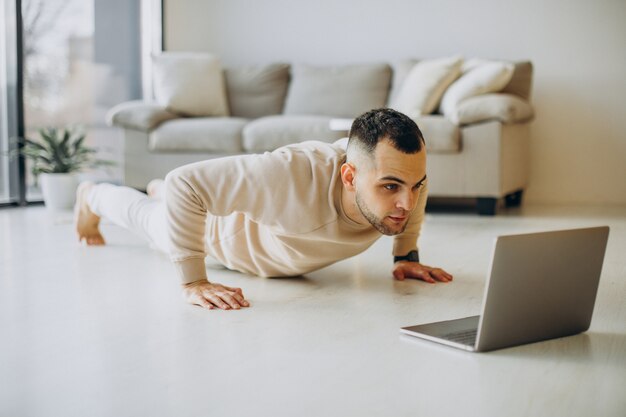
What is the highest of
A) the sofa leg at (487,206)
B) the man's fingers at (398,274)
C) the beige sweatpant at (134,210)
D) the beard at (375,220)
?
the beard at (375,220)

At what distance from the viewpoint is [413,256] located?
8.41ft

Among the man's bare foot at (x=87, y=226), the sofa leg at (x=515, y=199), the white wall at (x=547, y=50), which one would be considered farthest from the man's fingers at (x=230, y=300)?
the white wall at (x=547, y=50)

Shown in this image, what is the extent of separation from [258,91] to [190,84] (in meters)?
0.53

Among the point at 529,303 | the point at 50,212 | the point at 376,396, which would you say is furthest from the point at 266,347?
the point at 50,212

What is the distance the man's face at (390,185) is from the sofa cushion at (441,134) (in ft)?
8.42

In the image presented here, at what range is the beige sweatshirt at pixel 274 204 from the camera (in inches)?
81.4

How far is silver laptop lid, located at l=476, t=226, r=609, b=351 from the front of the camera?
1.55m

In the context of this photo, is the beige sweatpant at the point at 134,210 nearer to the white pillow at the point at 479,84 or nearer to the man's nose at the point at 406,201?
the man's nose at the point at 406,201

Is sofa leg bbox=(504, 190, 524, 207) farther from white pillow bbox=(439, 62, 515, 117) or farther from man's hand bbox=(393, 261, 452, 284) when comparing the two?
man's hand bbox=(393, 261, 452, 284)

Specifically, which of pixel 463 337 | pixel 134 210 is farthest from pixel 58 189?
pixel 463 337

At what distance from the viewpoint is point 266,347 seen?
1.72 m

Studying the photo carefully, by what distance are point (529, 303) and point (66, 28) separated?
14.9 ft

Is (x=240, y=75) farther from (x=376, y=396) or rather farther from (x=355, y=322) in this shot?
(x=376, y=396)

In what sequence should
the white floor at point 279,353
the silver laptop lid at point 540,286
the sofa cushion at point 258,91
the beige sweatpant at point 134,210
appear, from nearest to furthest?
the white floor at point 279,353 < the silver laptop lid at point 540,286 < the beige sweatpant at point 134,210 < the sofa cushion at point 258,91
